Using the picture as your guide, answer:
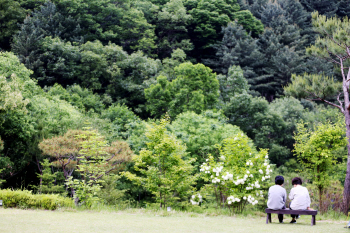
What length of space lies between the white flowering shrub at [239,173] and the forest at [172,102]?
0.15ft

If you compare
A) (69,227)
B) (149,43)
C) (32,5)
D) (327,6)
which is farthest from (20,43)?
(327,6)

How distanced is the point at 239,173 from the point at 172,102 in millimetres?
16139

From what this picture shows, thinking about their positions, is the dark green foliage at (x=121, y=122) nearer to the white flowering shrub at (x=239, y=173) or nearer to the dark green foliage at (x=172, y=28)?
the white flowering shrub at (x=239, y=173)

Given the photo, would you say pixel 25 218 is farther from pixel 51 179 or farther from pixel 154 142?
pixel 51 179

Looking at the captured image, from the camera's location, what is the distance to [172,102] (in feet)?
84.7

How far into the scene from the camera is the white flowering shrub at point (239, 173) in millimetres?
9734

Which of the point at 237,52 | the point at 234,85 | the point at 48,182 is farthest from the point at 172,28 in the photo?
the point at 48,182

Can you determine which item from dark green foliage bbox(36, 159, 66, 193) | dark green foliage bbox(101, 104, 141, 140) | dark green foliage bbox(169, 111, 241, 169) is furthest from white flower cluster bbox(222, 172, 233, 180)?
→ dark green foliage bbox(101, 104, 141, 140)

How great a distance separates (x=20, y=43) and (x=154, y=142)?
77.4 ft

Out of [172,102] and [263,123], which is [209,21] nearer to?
[263,123]

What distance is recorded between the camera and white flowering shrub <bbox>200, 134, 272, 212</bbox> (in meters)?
9.73

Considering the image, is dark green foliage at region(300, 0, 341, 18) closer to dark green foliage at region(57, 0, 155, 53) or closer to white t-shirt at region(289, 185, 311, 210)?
dark green foliage at region(57, 0, 155, 53)

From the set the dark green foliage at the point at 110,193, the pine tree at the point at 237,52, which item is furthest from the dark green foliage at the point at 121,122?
the pine tree at the point at 237,52

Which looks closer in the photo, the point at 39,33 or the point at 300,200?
the point at 300,200
